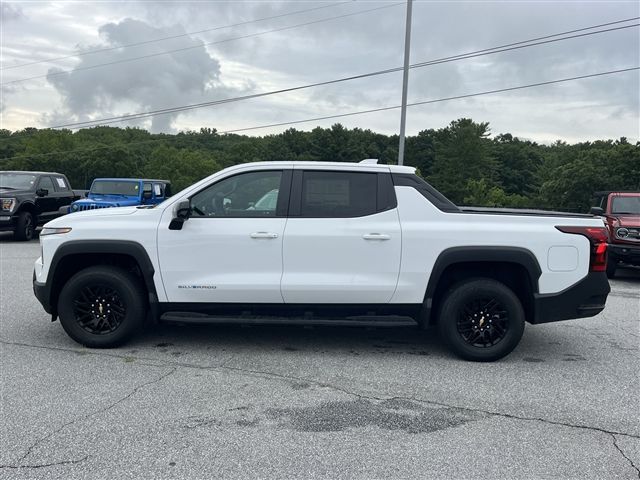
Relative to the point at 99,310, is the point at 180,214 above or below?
above

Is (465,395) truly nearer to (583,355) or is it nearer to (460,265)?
(460,265)

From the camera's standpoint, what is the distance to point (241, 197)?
16.8 ft

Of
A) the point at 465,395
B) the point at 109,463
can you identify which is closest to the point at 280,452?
the point at 109,463

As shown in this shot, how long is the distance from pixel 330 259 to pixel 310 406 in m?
1.45

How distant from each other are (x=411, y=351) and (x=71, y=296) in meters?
3.36

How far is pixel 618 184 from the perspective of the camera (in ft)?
149

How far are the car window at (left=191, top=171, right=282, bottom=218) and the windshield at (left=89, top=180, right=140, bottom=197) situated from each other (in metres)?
12.3

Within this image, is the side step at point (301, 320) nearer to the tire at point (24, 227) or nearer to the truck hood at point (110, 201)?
the truck hood at point (110, 201)

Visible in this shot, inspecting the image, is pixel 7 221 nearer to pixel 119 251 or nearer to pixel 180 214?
pixel 119 251

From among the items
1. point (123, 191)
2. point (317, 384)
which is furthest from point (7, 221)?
point (317, 384)

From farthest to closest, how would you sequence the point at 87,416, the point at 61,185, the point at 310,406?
the point at 61,185 → the point at 310,406 → the point at 87,416

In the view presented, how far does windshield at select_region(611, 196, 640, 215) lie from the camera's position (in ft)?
36.7

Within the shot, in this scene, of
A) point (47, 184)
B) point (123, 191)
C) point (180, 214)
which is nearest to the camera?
point (180, 214)

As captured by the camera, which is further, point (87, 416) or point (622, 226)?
point (622, 226)
